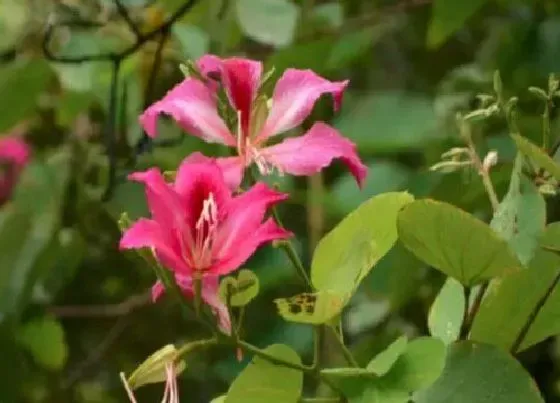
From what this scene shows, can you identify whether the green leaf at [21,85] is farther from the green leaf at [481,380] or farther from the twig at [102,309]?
the green leaf at [481,380]

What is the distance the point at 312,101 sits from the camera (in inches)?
13.9

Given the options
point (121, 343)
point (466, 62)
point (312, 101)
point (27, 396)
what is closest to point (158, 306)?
point (121, 343)

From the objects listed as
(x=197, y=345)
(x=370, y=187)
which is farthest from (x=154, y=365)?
(x=370, y=187)

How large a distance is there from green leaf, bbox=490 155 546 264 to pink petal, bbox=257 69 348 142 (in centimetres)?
6

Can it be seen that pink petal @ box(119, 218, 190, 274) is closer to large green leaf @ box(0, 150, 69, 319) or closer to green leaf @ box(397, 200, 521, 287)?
green leaf @ box(397, 200, 521, 287)

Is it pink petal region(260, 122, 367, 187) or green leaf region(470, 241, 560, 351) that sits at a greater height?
pink petal region(260, 122, 367, 187)

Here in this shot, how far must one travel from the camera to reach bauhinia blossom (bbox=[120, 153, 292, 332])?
1.02ft

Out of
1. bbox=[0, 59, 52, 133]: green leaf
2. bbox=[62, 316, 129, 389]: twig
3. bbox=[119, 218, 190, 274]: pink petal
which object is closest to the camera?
bbox=[119, 218, 190, 274]: pink petal

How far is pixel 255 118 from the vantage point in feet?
1.18

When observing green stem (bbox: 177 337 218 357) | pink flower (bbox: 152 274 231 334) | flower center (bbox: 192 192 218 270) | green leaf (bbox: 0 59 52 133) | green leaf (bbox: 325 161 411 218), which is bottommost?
green leaf (bbox: 325 161 411 218)

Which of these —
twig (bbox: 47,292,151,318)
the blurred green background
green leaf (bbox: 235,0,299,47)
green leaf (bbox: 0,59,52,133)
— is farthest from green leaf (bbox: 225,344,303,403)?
twig (bbox: 47,292,151,318)

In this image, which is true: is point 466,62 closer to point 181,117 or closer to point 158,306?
point 158,306

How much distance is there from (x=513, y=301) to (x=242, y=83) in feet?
0.35

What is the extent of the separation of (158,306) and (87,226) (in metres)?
0.19
